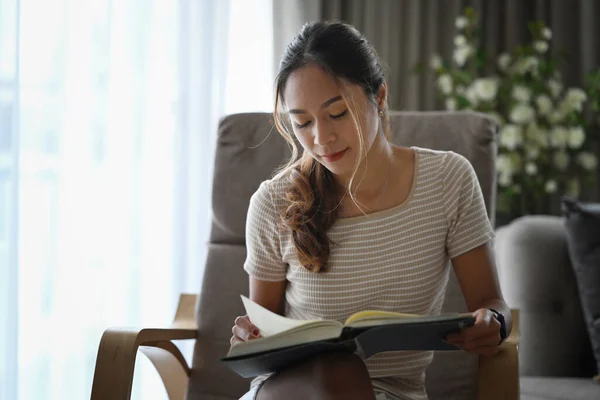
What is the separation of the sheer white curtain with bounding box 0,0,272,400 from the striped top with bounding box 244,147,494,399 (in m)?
0.62

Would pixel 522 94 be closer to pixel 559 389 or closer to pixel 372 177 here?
pixel 559 389

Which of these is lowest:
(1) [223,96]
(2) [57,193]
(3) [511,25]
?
(2) [57,193]

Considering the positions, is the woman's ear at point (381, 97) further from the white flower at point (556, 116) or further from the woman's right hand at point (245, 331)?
the white flower at point (556, 116)

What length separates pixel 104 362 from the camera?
1.25 m

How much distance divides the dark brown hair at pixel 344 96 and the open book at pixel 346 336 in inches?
11.7

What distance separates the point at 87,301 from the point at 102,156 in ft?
1.19

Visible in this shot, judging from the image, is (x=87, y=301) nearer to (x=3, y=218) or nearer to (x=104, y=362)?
(x=3, y=218)

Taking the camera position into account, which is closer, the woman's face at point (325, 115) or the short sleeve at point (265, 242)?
Answer: the woman's face at point (325, 115)

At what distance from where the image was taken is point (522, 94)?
2541 mm

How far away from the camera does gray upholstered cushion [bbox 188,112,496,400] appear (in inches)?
64.1

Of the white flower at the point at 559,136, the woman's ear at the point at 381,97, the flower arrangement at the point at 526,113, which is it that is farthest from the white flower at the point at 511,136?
the woman's ear at the point at 381,97

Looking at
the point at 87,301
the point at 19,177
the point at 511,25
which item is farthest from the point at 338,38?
the point at 511,25

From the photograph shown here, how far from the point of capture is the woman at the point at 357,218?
1.29 metres

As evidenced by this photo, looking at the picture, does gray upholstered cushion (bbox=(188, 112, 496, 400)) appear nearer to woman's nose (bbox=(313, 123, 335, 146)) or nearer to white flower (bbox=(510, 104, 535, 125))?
woman's nose (bbox=(313, 123, 335, 146))
